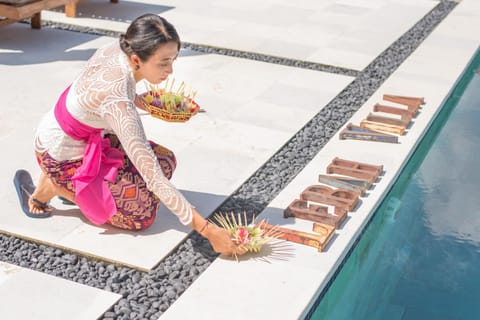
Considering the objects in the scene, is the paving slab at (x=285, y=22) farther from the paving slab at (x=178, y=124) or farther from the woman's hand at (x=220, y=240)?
the woman's hand at (x=220, y=240)

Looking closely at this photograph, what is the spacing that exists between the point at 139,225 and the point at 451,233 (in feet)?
5.83

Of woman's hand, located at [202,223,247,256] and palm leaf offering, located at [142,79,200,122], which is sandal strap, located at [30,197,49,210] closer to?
palm leaf offering, located at [142,79,200,122]

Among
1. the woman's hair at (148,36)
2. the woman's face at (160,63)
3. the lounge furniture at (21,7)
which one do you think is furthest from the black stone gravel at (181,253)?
the lounge furniture at (21,7)

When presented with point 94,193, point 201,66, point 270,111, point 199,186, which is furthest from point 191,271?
point 201,66

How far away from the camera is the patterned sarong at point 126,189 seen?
4.03m

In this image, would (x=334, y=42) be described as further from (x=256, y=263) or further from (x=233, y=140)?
(x=256, y=263)

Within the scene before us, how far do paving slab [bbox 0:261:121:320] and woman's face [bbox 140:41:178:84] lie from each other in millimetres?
992

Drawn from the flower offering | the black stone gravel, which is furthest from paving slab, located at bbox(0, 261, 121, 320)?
the flower offering

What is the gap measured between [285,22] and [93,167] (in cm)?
516

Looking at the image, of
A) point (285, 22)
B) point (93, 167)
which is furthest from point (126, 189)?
point (285, 22)

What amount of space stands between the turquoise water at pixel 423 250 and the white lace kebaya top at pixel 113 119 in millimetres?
879

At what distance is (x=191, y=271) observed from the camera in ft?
12.8

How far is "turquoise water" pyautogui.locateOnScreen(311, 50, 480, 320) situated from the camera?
3967mm

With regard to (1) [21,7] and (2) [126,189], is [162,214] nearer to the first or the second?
(2) [126,189]
